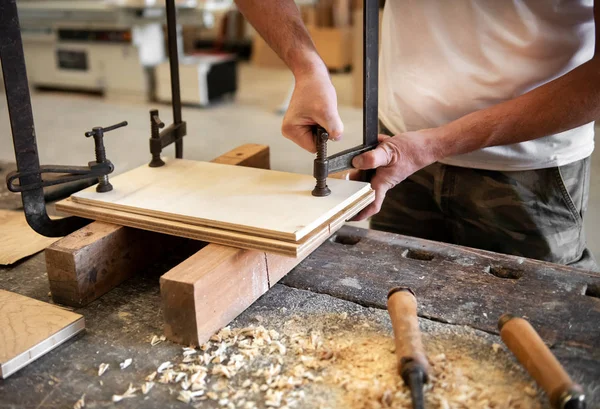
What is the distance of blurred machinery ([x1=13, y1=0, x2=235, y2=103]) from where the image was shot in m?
4.84

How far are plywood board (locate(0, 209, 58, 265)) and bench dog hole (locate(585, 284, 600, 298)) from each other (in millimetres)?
988

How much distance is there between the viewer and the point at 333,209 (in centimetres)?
98

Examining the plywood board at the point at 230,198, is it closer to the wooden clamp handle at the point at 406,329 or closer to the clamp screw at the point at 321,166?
the clamp screw at the point at 321,166

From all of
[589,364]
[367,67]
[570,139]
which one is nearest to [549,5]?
[570,139]


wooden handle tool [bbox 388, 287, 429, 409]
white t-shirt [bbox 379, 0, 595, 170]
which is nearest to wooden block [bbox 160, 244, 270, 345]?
wooden handle tool [bbox 388, 287, 429, 409]

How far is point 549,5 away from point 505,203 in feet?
1.33

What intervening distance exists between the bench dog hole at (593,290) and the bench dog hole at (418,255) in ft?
0.86

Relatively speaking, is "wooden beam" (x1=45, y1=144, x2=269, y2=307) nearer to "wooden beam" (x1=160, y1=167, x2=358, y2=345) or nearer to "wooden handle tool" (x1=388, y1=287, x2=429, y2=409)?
"wooden beam" (x1=160, y1=167, x2=358, y2=345)

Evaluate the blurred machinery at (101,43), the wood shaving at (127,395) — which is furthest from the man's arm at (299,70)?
the blurred machinery at (101,43)

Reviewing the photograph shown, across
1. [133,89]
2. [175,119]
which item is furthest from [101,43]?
[175,119]

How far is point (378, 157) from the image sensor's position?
3.54ft

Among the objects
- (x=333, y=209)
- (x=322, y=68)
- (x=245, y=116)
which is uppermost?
(x=322, y=68)

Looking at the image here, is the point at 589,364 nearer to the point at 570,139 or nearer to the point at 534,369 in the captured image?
the point at 534,369

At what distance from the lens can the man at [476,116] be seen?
1.10 m
